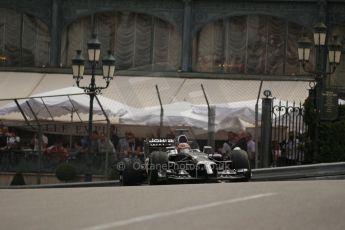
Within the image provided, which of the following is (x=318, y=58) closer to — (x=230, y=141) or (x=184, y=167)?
(x=230, y=141)

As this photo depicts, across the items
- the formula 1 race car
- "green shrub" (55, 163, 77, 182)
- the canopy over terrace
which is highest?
the canopy over terrace

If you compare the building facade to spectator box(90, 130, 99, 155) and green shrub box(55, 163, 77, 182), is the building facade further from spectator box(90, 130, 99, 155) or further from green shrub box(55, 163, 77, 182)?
green shrub box(55, 163, 77, 182)

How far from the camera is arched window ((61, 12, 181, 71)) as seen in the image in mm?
51688

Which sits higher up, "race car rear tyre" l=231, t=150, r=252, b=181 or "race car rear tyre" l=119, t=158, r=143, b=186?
"race car rear tyre" l=231, t=150, r=252, b=181

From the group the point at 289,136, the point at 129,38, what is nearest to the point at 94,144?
the point at 289,136

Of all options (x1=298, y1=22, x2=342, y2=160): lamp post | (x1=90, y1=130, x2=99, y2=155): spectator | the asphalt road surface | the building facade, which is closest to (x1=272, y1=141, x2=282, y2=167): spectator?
(x1=298, y1=22, x2=342, y2=160): lamp post

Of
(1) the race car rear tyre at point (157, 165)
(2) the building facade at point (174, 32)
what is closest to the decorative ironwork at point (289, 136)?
(1) the race car rear tyre at point (157, 165)

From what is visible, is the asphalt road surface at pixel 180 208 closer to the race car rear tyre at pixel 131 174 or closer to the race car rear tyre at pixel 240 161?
the race car rear tyre at pixel 240 161

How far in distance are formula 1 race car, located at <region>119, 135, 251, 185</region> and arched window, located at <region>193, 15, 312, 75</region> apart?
28.2 meters

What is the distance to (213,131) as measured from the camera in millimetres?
29062

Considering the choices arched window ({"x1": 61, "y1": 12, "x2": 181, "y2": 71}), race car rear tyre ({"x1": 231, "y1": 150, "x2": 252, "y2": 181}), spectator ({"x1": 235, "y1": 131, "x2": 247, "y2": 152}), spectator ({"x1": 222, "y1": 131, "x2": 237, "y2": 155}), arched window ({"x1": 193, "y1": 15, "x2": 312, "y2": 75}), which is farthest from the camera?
arched window ({"x1": 61, "y1": 12, "x2": 181, "y2": 71})

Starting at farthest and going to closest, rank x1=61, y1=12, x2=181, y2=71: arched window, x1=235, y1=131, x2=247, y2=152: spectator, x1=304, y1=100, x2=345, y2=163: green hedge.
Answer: x1=61, y1=12, x2=181, y2=71: arched window → x1=235, y1=131, x2=247, y2=152: spectator → x1=304, y1=100, x2=345, y2=163: green hedge

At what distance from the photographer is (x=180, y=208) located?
13984 mm

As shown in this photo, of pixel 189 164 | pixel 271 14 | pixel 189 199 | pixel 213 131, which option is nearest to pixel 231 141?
pixel 213 131
